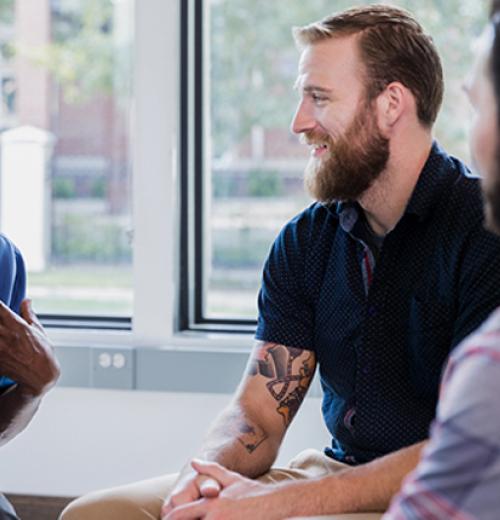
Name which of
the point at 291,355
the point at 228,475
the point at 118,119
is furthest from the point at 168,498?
the point at 118,119

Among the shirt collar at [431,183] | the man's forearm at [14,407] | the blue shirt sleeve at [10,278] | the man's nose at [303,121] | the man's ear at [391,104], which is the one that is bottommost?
the man's forearm at [14,407]

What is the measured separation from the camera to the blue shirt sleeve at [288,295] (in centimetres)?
218

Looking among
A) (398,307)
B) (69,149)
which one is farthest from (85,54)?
(398,307)

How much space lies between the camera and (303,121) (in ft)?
7.16

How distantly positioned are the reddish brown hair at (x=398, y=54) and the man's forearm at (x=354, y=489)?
700 millimetres

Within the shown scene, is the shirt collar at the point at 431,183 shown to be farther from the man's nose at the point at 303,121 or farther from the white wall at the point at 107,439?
the white wall at the point at 107,439

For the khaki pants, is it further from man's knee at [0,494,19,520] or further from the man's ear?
the man's ear

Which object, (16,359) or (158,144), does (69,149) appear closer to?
(158,144)

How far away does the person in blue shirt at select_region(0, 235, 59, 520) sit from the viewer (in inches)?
79.9

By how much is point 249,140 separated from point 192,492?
1433mm

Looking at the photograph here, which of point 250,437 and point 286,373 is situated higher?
point 286,373

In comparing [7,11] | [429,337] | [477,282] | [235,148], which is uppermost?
[7,11]

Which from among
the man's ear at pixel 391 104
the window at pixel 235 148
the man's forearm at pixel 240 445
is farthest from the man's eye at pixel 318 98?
the window at pixel 235 148

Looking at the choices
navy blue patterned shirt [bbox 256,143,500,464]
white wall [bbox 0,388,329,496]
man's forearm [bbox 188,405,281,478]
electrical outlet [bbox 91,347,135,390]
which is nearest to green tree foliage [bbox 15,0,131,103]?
electrical outlet [bbox 91,347,135,390]
